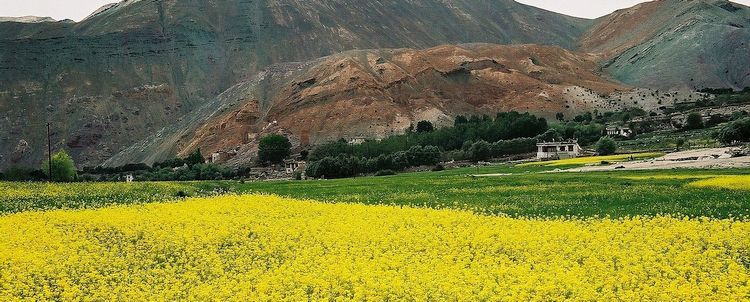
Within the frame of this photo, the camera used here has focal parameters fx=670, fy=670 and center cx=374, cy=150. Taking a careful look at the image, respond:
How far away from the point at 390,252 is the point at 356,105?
156m

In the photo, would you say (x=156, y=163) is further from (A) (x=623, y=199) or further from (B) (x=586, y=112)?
(A) (x=623, y=199)

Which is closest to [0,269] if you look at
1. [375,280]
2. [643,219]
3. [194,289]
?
[194,289]

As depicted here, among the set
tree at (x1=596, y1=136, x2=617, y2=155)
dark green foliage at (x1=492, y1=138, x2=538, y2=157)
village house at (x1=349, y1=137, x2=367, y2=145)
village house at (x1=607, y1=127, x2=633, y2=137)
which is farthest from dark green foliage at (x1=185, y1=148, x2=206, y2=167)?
tree at (x1=596, y1=136, x2=617, y2=155)

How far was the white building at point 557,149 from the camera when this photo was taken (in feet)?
322

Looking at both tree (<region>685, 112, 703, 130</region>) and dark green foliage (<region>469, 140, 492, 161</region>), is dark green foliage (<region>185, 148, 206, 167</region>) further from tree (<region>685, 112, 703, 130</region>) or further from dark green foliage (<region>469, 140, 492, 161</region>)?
tree (<region>685, 112, 703, 130</region>)

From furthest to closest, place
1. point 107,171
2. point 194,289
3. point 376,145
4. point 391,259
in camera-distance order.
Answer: point 107,171, point 376,145, point 391,259, point 194,289

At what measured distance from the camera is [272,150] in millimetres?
145000

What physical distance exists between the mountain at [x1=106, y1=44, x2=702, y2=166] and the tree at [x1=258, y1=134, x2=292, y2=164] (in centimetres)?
708

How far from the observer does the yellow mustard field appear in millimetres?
13664

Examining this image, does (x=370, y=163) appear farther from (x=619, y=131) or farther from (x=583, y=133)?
(x=619, y=131)

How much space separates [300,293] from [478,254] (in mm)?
5355

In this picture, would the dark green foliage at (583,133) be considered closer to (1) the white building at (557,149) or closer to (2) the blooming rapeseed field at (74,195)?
(1) the white building at (557,149)

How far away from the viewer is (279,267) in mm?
16984

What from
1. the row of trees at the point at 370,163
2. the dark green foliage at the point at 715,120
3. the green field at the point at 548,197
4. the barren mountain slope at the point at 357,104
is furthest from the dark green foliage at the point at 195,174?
the dark green foliage at the point at 715,120
